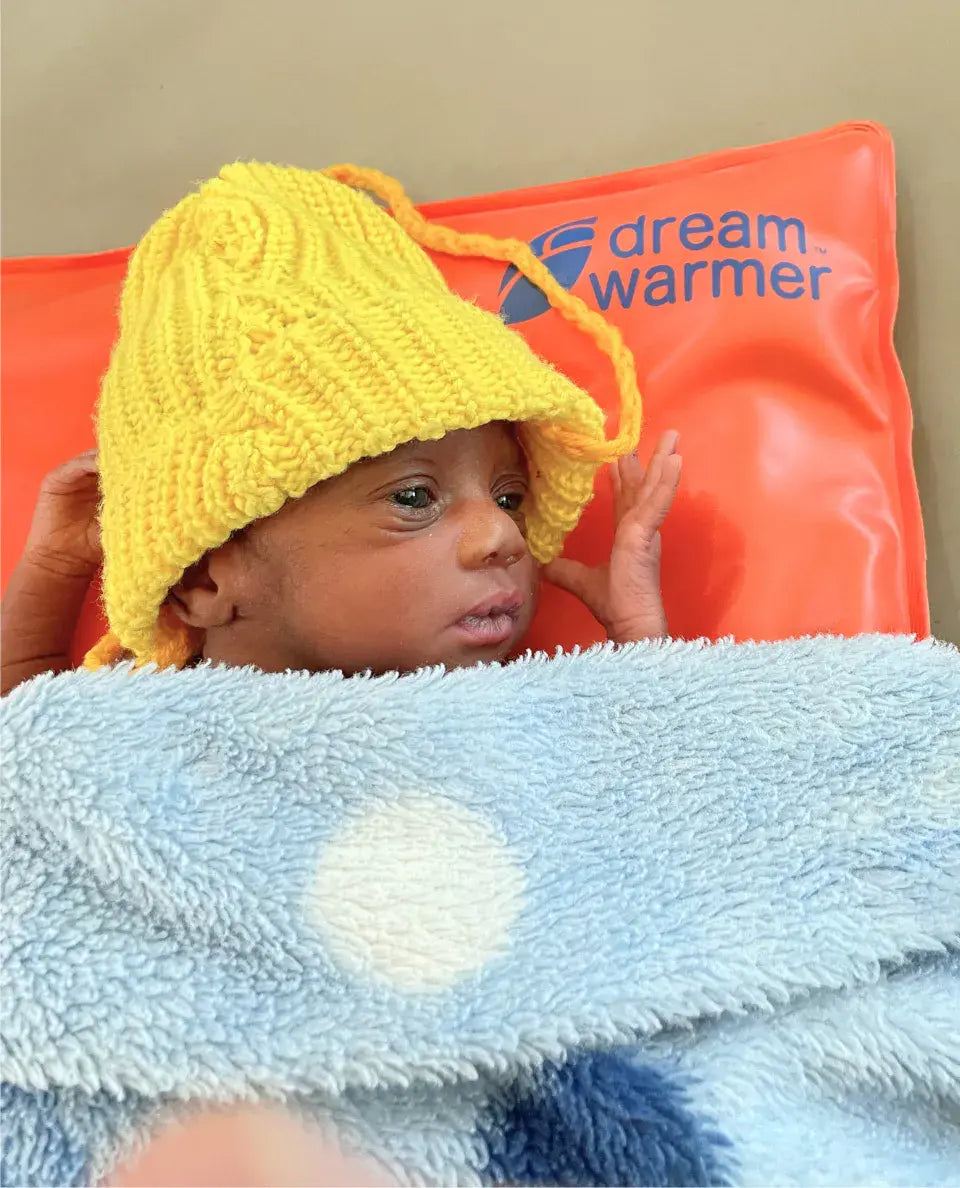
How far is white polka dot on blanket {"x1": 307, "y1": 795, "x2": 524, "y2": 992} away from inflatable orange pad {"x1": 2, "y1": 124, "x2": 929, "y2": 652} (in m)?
0.36

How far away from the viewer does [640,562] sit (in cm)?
85

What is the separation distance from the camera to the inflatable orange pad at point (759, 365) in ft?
2.80

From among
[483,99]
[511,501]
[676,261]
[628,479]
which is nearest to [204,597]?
[511,501]

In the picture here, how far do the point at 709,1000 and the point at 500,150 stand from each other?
2.83ft

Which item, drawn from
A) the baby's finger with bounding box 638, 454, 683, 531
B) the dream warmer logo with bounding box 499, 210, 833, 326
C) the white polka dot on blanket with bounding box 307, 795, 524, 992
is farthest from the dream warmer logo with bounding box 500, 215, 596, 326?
the white polka dot on blanket with bounding box 307, 795, 524, 992

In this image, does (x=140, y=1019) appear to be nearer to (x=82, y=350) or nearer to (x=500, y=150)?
(x=82, y=350)

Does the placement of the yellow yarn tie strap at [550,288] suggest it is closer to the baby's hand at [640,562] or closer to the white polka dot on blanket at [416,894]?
the baby's hand at [640,562]

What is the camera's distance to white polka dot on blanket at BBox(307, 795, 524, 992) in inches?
21.2

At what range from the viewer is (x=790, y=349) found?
881mm

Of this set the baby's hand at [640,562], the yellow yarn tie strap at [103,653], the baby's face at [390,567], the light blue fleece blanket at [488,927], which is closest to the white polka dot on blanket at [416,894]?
the light blue fleece blanket at [488,927]

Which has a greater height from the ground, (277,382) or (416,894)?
(277,382)

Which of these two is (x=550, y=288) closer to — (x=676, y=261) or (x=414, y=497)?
(x=676, y=261)

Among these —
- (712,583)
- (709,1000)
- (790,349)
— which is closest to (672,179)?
(790,349)

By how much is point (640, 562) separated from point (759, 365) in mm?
213
